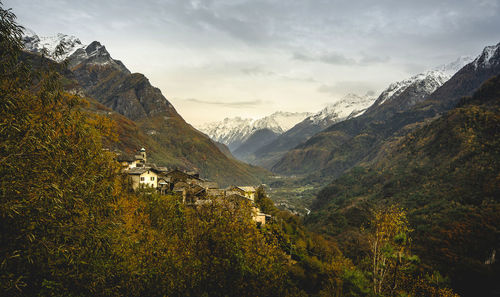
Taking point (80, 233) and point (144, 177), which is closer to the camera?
point (80, 233)

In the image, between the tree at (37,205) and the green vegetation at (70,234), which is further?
the green vegetation at (70,234)

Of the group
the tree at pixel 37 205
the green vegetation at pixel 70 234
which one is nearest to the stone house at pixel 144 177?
the green vegetation at pixel 70 234

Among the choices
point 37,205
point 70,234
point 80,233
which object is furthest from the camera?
point 80,233

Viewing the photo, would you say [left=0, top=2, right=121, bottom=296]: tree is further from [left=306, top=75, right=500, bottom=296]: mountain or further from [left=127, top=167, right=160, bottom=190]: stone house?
[left=127, top=167, right=160, bottom=190]: stone house

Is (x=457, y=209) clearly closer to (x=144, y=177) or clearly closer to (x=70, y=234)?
(x=144, y=177)

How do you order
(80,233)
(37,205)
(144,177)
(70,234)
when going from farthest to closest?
(144,177) < (80,233) < (70,234) < (37,205)

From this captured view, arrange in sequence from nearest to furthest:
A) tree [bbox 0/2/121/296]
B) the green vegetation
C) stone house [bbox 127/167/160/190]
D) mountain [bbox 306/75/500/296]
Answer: tree [bbox 0/2/121/296] → the green vegetation → stone house [bbox 127/167/160/190] → mountain [bbox 306/75/500/296]

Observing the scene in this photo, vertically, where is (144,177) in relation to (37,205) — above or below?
above

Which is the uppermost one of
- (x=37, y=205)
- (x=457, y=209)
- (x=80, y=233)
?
(x=37, y=205)

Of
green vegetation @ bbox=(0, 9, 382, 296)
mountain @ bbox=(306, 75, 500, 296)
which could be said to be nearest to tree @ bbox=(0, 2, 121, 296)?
green vegetation @ bbox=(0, 9, 382, 296)

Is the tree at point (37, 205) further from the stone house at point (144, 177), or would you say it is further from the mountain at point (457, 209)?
the stone house at point (144, 177)

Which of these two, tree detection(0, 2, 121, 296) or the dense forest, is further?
the dense forest

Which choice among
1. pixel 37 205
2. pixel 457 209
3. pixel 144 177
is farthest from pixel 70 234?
pixel 457 209

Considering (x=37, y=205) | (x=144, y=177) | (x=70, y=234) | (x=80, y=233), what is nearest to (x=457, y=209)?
(x=144, y=177)
